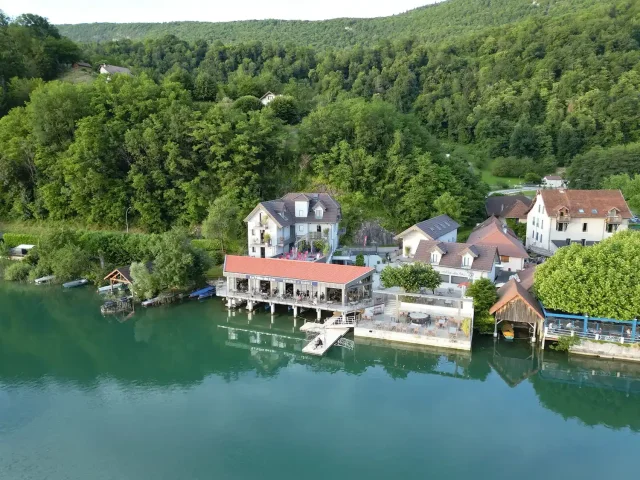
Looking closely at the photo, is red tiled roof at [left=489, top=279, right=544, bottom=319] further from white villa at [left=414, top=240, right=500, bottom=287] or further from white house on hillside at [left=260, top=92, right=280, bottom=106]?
white house on hillside at [left=260, top=92, right=280, bottom=106]

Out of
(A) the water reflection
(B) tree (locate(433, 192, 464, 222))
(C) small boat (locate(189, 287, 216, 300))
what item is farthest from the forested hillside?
(A) the water reflection

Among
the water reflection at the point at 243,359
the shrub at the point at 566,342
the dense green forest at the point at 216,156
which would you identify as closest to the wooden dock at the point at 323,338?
the water reflection at the point at 243,359

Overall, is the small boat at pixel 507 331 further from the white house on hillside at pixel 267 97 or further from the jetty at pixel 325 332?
the white house on hillside at pixel 267 97

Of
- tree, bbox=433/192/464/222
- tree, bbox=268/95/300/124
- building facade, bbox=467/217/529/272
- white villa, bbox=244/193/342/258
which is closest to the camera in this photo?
building facade, bbox=467/217/529/272

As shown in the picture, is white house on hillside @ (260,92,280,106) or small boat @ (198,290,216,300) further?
white house on hillside @ (260,92,280,106)

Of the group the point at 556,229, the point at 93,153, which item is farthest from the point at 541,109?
the point at 93,153

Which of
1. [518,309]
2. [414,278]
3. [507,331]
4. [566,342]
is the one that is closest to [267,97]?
[414,278]
